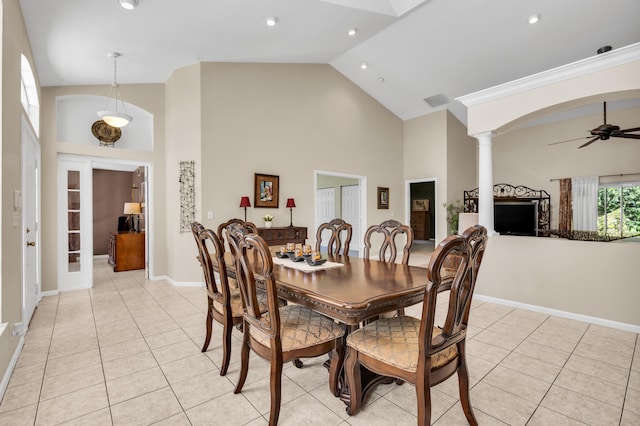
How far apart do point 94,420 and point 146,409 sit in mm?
263

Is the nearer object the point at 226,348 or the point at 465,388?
the point at 465,388

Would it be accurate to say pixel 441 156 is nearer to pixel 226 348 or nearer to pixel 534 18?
pixel 534 18

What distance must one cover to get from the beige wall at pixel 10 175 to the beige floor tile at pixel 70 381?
29 cm

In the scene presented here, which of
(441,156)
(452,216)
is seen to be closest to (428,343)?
(452,216)

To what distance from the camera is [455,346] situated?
1714mm

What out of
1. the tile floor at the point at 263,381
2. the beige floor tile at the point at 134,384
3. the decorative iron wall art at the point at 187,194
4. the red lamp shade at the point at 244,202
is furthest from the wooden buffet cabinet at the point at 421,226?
the beige floor tile at the point at 134,384

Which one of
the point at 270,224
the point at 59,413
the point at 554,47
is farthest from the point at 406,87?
the point at 59,413

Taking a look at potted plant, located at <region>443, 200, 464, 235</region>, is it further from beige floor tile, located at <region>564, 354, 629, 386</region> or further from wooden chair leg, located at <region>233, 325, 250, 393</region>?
wooden chair leg, located at <region>233, 325, 250, 393</region>

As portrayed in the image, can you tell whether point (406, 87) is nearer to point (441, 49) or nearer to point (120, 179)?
point (441, 49)

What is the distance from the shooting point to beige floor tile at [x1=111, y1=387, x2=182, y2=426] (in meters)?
1.80

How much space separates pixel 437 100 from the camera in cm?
715

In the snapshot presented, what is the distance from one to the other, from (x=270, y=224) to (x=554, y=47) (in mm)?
5497

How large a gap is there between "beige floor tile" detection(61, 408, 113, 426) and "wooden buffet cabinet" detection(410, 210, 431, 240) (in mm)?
10601

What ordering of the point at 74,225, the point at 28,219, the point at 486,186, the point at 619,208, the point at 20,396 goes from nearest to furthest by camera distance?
the point at 20,396, the point at 28,219, the point at 486,186, the point at 74,225, the point at 619,208
